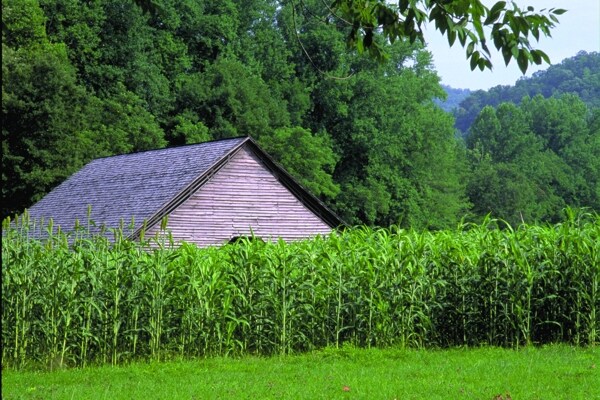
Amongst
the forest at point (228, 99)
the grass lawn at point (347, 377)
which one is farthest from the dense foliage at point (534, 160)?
the grass lawn at point (347, 377)

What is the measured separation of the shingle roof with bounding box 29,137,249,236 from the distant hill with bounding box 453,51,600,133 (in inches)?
4083

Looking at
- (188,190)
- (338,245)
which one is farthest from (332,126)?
(338,245)

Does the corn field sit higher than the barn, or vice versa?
the barn

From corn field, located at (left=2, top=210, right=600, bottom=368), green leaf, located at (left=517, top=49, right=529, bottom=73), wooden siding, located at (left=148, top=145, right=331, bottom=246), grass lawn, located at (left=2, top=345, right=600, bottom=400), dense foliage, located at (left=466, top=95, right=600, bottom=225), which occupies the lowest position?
grass lawn, located at (left=2, top=345, right=600, bottom=400)

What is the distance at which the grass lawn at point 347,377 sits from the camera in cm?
873

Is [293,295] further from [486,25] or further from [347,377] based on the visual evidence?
[486,25]

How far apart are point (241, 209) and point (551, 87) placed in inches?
4370

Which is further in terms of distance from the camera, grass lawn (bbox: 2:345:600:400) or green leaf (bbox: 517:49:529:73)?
grass lawn (bbox: 2:345:600:400)

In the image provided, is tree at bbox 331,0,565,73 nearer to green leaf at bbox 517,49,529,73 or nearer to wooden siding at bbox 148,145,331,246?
green leaf at bbox 517,49,529,73

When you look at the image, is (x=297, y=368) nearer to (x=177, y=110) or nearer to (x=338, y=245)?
(x=338, y=245)

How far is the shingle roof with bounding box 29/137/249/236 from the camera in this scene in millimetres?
24938

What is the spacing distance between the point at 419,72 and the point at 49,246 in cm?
4853

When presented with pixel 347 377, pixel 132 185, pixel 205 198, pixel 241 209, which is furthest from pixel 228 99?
pixel 347 377

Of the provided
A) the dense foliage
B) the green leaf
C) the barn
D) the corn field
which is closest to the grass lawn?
the corn field
